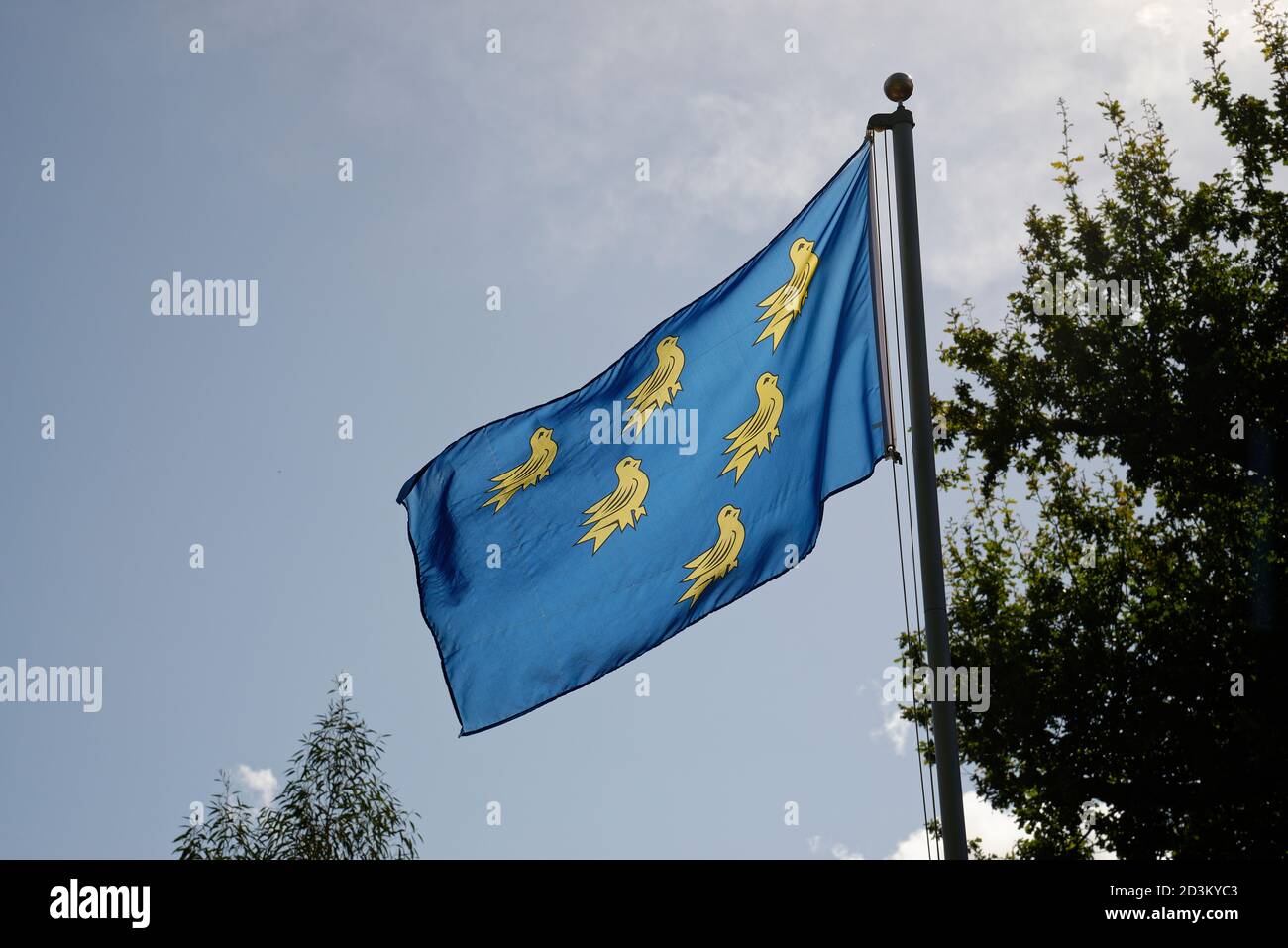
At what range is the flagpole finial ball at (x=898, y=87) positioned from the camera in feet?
25.3

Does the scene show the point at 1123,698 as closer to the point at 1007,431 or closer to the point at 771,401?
the point at 1007,431

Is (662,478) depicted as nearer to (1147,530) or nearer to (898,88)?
(898,88)

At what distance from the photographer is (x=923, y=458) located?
685 cm

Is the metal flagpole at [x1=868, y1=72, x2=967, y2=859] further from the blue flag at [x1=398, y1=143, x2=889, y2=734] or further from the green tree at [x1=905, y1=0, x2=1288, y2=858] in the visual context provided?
the green tree at [x1=905, y1=0, x2=1288, y2=858]

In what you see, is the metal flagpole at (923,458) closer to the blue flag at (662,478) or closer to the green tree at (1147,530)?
the blue flag at (662,478)

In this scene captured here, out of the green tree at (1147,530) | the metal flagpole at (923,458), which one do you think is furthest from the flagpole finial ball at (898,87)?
the green tree at (1147,530)

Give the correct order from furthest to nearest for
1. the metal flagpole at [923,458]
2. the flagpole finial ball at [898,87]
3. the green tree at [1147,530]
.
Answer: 1. the green tree at [1147,530]
2. the flagpole finial ball at [898,87]
3. the metal flagpole at [923,458]

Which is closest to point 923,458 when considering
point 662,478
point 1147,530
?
point 662,478

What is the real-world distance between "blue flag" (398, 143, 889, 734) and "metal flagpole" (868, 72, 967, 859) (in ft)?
1.88

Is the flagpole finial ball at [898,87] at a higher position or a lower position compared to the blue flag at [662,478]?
higher

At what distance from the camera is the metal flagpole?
6.11 m
